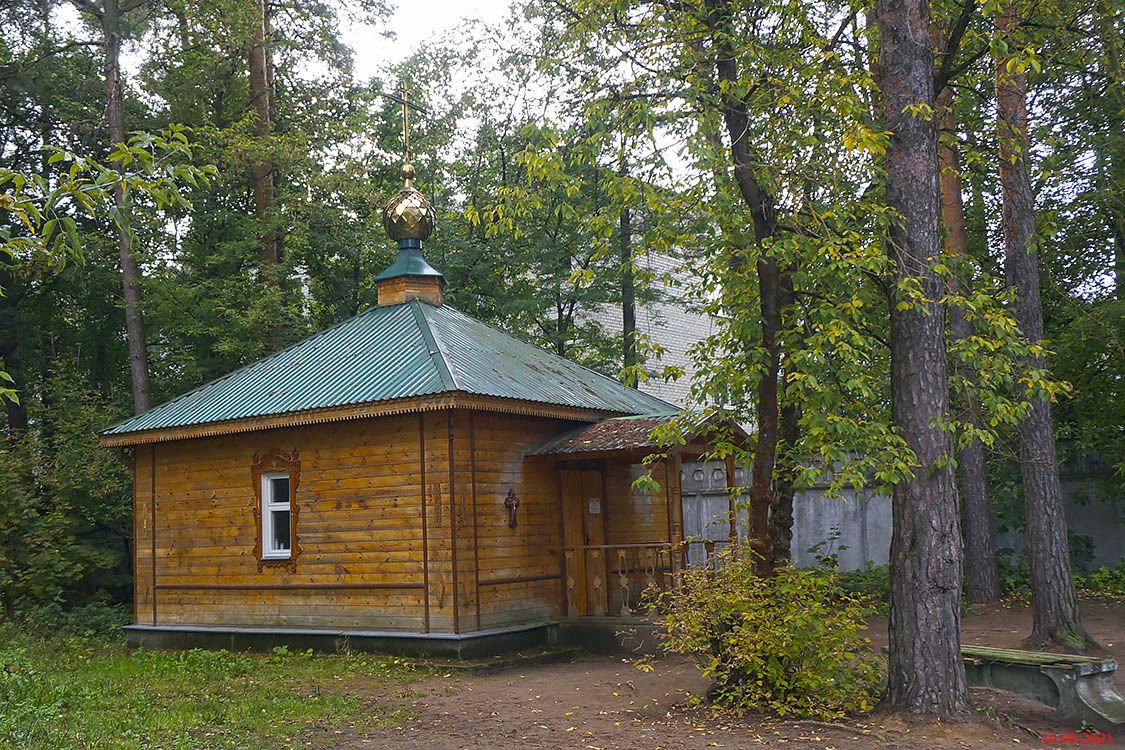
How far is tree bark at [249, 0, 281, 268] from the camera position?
21797 mm

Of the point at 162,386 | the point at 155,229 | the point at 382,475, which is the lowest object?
the point at 382,475

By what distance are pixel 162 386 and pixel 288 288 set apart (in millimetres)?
3180

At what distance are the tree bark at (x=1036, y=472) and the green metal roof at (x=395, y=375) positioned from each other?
5.40 metres

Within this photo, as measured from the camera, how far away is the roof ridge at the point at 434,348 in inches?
499

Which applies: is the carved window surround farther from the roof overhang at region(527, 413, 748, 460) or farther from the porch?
the porch

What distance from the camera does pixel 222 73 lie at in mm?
22047

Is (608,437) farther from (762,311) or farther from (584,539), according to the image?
(762,311)

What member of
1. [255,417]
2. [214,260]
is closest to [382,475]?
[255,417]

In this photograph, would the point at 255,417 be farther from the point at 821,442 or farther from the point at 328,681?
the point at 821,442

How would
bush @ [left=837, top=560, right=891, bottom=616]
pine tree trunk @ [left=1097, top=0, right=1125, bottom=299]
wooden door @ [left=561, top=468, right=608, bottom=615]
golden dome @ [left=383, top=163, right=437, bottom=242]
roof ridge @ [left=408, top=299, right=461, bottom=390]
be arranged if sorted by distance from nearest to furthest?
roof ridge @ [left=408, top=299, right=461, bottom=390], pine tree trunk @ [left=1097, top=0, right=1125, bottom=299], wooden door @ [left=561, top=468, right=608, bottom=615], golden dome @ [left=383, top=163, right=437, bottom=242], bush @ [left=837, top=560, right=891, bottom=616]

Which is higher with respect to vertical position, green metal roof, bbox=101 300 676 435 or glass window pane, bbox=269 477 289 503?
green metal roof, bbox=101 300 676 435

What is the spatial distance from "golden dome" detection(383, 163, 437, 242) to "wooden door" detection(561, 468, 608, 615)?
4.82m

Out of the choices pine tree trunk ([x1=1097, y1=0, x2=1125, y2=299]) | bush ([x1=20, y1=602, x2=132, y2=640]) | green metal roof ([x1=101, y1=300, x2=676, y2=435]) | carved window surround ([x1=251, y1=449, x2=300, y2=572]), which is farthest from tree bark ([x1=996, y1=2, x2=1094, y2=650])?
bush ([x1=20, y1=602, x2=132, y2=640])

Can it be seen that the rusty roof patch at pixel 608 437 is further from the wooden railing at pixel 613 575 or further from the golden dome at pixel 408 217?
the golden dome at pixel 408 217
